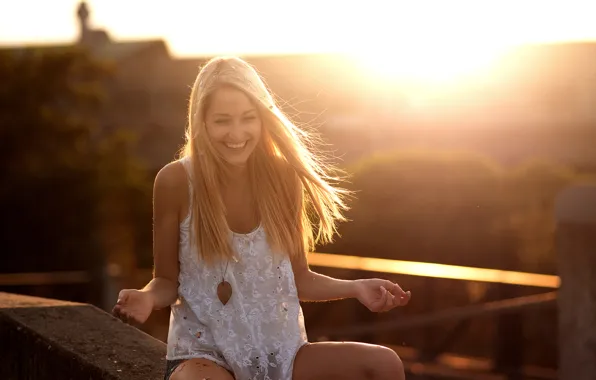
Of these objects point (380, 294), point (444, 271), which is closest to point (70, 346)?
point (380, 294)

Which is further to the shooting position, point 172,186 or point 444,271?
point 444,271

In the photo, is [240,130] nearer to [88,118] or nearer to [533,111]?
[88,118]

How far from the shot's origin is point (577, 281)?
4.12 metres

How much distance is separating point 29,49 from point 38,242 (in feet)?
16.8

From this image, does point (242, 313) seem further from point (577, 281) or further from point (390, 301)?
point (577, 281)

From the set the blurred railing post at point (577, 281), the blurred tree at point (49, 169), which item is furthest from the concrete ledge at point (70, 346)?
the blurred tree at point (49, 169)

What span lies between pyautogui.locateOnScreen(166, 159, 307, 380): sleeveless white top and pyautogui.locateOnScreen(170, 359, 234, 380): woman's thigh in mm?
37

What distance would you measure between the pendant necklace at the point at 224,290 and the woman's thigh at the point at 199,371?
176 mm

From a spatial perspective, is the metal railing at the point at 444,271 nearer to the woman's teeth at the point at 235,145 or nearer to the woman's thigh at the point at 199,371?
the woman's teeth at the point at 235,145

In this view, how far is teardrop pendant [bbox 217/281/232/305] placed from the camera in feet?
8.77

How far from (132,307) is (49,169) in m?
21.9

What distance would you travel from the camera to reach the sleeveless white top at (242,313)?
104 inches

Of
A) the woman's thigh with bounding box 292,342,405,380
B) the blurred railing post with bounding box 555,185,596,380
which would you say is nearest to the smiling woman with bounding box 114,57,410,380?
the woman's thigh with bounding box 292,342,405,380

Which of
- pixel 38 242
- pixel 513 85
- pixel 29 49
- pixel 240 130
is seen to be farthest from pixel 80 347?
pixel 513 85
